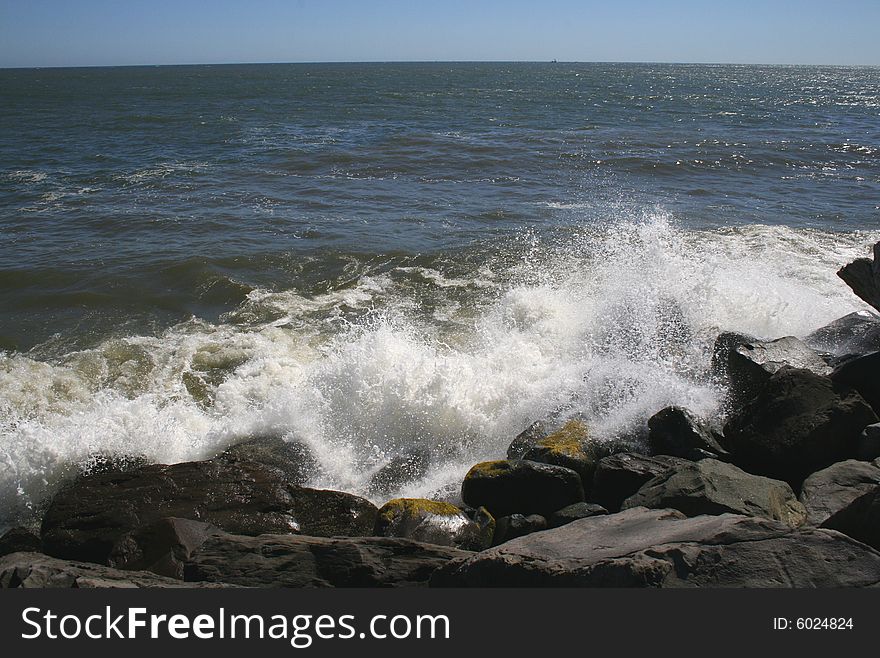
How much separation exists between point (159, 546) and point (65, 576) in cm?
115

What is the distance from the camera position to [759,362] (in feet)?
22.5

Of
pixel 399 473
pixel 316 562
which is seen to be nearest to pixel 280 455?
pixel 399 473

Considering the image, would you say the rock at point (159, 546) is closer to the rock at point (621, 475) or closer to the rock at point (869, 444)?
the rock at point (621, 475)

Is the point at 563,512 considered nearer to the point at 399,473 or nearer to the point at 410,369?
the point at 399,473

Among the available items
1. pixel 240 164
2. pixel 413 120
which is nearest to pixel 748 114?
pixel 413 120

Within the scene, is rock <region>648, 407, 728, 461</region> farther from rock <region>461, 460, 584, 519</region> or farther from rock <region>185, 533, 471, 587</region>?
rock <region>185, 533, 471, 587</region>

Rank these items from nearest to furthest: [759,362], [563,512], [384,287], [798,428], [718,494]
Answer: [718,494] → [563,512] → [798,428] → [759,362] → [384,287]

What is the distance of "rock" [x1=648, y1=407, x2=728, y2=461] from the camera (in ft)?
19.6

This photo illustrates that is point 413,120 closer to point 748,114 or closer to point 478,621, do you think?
point 748,114

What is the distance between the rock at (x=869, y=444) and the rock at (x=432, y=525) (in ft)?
10.2

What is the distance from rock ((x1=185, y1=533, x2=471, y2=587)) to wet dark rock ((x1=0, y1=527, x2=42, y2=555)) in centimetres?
193

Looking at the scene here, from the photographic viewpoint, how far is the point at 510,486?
5.62 m

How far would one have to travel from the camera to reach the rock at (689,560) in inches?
132

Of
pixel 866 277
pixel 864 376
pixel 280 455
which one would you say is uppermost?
pixel 866 277
